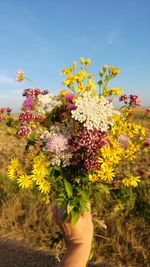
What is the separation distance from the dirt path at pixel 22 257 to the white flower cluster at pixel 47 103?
2.23 m

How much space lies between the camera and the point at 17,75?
2170 millimetres

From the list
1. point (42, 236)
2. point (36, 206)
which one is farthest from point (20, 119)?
point (36, 206)

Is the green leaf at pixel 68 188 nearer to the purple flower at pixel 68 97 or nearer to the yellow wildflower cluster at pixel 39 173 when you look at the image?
the yellow wildflower cluster at pixel 39 173

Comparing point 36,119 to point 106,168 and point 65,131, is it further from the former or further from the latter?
point 106,168

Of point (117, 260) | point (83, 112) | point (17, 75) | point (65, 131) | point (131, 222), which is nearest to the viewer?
point (83, 112)

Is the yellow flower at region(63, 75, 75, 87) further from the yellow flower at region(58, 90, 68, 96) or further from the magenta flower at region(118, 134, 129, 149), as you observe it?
the magenta flower at region(118, 134, 129, 149)

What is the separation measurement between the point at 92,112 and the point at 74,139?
162 mm

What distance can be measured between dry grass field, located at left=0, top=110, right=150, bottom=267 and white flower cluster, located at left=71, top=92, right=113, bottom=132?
1.62 m

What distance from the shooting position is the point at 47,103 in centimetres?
194

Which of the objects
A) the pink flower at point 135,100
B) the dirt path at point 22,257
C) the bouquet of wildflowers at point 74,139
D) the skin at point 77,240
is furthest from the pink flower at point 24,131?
the dirt path at point 22,257

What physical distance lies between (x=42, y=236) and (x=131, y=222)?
37.2 inches

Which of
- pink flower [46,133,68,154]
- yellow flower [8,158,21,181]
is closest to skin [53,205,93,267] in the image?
yellow flower [8,158,21,181]

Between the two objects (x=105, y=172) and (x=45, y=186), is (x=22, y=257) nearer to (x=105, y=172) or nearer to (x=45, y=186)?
(x=45, y=186)

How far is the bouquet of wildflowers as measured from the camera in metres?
1.80
